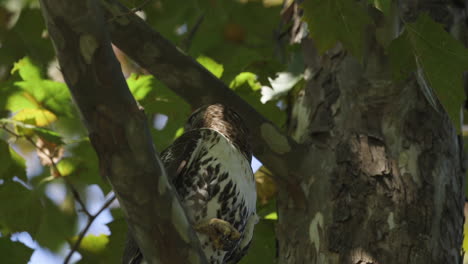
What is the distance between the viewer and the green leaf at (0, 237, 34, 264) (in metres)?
3.37

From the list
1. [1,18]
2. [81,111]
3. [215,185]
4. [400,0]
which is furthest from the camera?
[1,18]

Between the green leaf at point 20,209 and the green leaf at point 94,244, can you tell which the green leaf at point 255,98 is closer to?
the green leaf at point 94,244

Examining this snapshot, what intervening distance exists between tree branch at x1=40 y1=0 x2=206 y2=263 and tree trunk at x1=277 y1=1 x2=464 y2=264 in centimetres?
109

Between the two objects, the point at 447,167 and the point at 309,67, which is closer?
the point at 447,167

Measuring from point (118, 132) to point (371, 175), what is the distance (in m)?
1.58

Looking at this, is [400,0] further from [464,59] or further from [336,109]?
[464,59]

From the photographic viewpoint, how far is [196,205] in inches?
118

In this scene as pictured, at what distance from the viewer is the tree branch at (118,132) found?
2.00 m

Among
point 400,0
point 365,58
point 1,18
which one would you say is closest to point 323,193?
point 365,58

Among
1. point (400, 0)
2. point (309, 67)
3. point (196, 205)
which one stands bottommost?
point (196, 205)

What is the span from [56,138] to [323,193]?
1.53 m

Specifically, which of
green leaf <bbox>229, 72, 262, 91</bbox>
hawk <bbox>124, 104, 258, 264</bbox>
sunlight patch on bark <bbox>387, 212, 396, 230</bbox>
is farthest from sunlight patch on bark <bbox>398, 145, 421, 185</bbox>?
green leaf <bbox>229, 72, 262, 91</bbox>

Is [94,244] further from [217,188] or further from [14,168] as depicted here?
[217,188]

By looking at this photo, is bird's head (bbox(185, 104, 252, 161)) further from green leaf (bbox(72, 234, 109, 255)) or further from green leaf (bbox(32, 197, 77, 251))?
green leaf (bbox(32, 197, 77, 251))
